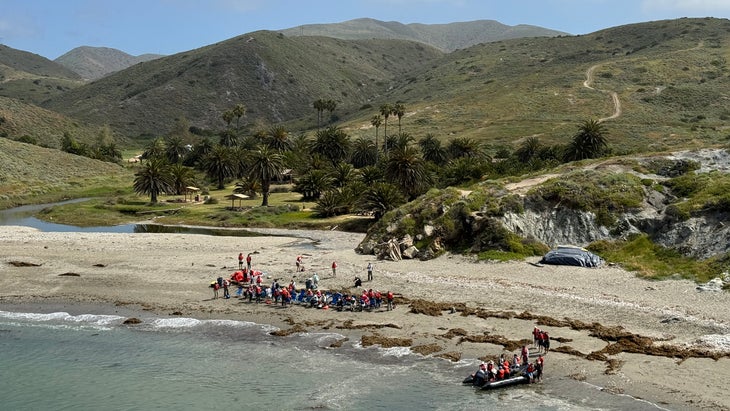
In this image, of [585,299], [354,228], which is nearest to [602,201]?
[585,299]

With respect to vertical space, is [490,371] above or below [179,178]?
below

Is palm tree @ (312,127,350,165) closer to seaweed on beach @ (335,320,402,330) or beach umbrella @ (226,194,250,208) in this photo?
beach umbrella @ (226,194,250,208)

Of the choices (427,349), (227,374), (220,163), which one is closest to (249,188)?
(220,163)

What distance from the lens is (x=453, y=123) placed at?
141 metres

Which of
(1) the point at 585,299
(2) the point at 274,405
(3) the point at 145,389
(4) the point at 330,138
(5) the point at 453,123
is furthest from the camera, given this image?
(5) the point at 453,123

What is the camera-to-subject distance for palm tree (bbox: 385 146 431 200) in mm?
68938

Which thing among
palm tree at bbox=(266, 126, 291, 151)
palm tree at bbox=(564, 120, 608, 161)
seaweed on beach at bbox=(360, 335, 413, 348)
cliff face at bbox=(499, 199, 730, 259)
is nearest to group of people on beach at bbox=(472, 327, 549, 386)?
seaweed on beach at bbox=(360, 335, 413, 348)

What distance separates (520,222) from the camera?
4688 centimetres

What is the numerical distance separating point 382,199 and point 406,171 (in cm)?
578

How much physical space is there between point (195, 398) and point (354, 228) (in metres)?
41.4

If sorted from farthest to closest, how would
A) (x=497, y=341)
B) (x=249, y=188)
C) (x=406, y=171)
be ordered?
(x=249, y=188) → (x=406, y=171) → (x=497, y=341)

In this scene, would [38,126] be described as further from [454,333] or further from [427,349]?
[427,349]

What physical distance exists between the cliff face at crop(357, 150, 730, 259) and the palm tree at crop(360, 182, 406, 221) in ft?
42.2

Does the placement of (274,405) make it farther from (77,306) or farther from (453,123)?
(453,123)
